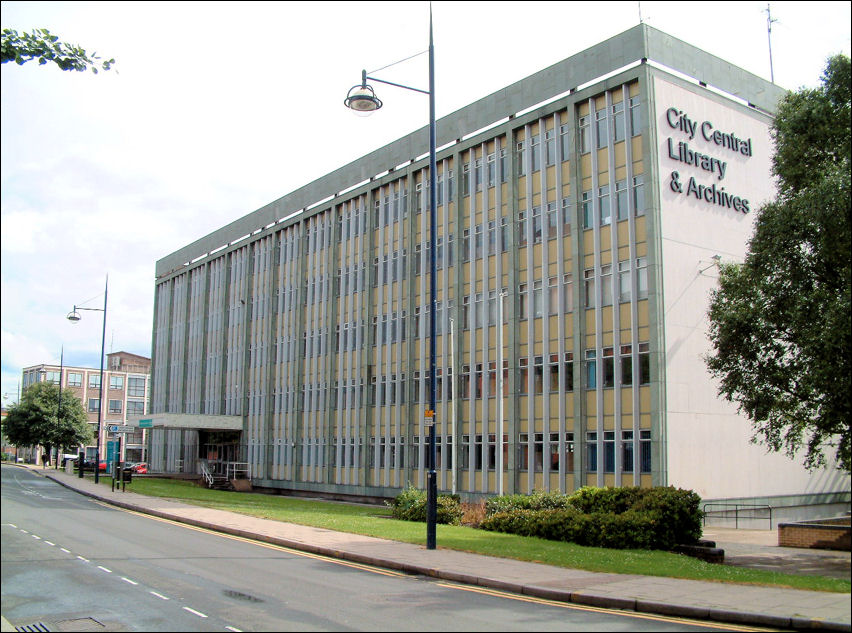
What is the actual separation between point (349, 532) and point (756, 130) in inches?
1073

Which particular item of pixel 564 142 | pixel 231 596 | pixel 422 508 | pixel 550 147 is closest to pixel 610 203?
pixel 564 142

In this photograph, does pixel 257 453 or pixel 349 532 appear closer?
pixel 349 532

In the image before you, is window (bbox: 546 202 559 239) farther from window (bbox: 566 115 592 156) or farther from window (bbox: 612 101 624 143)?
window (bbox: 612 101 624 143)

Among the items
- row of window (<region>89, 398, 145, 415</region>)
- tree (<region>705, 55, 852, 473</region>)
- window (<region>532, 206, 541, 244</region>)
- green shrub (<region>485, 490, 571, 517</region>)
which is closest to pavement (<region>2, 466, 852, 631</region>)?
tree (<region>705, 55, 852, 473</region>)

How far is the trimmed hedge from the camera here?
2048 centimetres

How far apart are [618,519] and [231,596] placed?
1160 centimetres

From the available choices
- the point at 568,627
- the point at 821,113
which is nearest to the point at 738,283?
the point at 821,113

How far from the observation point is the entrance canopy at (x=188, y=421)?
55875mm

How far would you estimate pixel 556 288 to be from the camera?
36188mm

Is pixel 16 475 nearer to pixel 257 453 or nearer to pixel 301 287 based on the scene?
pixel 301 287

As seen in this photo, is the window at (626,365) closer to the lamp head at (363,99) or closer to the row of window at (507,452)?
the row of window at (507,452)

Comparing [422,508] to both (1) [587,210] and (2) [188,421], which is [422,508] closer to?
(1) [587,210]

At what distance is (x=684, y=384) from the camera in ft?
105

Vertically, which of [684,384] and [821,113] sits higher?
[821,113]
